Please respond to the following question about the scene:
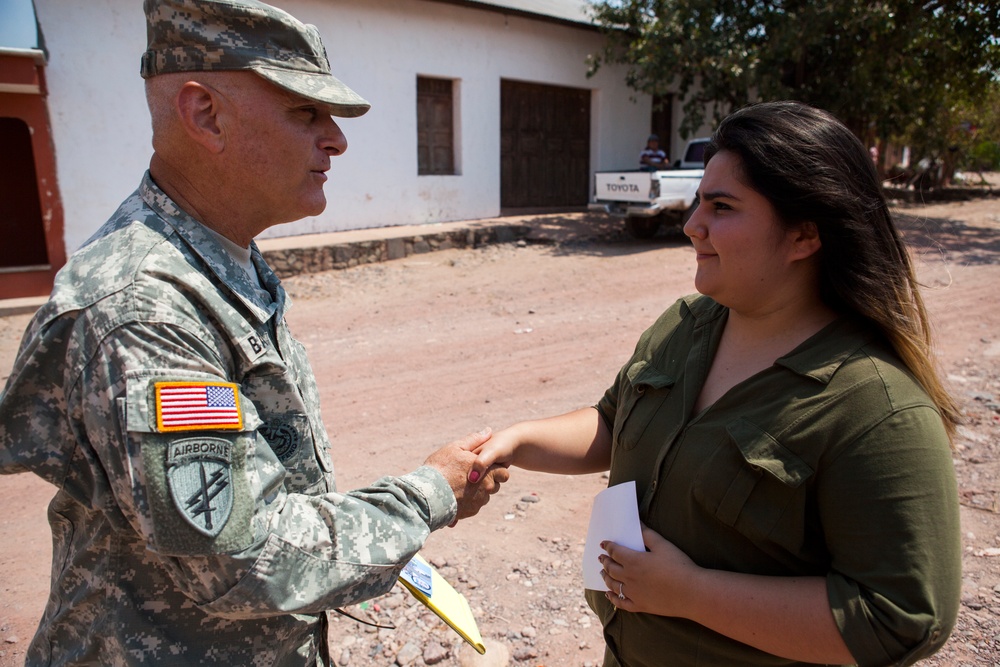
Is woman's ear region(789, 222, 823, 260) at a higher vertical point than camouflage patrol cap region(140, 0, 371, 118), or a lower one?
lower

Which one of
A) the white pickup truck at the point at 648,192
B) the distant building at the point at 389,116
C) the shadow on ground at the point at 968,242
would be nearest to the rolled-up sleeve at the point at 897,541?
the shadow on ground at the point at 968,242

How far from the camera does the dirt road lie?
282 cm

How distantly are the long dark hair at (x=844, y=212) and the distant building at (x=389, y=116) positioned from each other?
28.2 ft

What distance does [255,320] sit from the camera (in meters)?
1.46

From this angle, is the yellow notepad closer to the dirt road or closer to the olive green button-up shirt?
the olive green button-up shirt

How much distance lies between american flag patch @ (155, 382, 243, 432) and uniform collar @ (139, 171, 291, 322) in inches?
9.8

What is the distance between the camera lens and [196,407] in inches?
46.8

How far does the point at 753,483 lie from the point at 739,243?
20.3 inches

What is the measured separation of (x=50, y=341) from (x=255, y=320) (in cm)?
35

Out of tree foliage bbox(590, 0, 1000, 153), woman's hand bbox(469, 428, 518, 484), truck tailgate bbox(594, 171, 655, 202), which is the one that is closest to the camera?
woman's hand bbox(469, 428, 518, 484)

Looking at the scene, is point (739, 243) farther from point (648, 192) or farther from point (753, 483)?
point (648, 192)

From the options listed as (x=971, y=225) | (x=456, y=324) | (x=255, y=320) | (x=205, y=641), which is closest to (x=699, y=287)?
(x=255, y=320)

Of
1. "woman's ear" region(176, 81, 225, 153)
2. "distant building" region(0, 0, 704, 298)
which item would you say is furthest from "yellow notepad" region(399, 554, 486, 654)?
"distant building" region(0, 0, 704, 298)

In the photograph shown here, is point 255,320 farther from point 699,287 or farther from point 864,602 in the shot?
point 864,602
